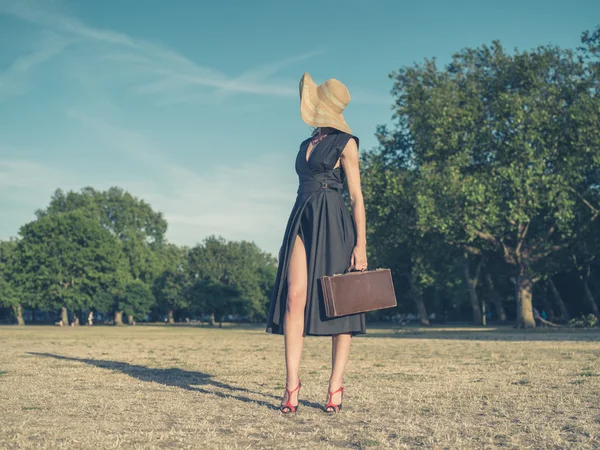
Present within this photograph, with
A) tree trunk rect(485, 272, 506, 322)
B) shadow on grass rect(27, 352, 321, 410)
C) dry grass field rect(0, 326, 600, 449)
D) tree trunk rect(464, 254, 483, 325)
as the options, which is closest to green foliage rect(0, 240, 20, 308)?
tree trunk rect(464, 254, 483, 325)

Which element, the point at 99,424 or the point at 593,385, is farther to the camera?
the point at 593,385

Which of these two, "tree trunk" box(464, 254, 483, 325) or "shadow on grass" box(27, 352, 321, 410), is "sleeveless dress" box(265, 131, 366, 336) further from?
"tree trunk" box(464, 254, 483, 325)

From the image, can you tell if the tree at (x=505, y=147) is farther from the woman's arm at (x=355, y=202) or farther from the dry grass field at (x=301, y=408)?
the woman's arm at (x=355, y=202)

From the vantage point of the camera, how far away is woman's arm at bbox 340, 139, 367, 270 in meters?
6.23

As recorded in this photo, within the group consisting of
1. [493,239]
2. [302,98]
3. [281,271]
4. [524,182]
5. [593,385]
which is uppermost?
[524,182]

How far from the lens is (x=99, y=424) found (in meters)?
5.16

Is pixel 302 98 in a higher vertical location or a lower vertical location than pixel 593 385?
higher

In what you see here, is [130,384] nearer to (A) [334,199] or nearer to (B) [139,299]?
(A) [334,199]

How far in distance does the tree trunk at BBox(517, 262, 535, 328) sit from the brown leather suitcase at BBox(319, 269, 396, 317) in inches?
1273

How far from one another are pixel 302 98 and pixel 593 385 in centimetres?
458

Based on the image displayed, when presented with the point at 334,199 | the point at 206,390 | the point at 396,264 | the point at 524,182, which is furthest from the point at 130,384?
the point at 396,264

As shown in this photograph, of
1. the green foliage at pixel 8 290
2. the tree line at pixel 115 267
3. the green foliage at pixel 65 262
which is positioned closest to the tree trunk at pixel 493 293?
the tree line at pixel 115 267

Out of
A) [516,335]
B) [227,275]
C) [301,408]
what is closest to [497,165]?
[516,335]

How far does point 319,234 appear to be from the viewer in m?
6.23
